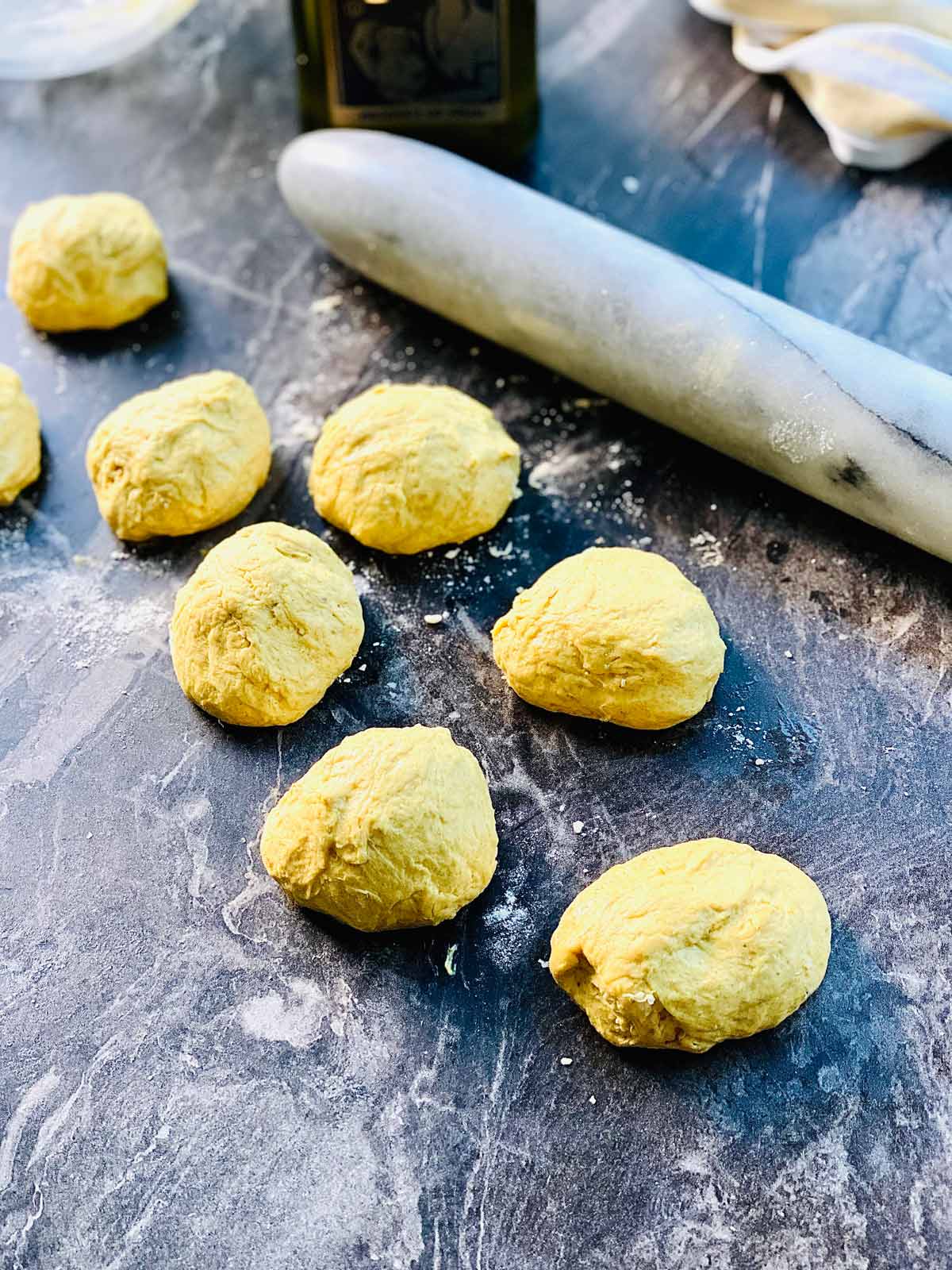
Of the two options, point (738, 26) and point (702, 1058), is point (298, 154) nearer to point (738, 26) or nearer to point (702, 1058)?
point (738, 26)

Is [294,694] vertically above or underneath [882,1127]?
above

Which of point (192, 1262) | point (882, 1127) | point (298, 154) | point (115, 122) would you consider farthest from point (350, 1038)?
point (115, 122)

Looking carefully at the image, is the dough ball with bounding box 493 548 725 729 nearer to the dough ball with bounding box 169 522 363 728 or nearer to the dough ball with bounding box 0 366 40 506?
the dough ball with bounding box 169 522 363 728

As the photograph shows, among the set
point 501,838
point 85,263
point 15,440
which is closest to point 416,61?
point 85,263

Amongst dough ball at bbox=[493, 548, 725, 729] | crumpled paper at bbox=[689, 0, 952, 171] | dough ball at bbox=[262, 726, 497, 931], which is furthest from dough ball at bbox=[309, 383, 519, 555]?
crumpled paper at bbox=[689, 0, 952, 171]

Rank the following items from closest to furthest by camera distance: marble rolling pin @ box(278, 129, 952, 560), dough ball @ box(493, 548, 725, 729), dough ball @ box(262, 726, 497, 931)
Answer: dough ball @ box(262, 726, 497, 931) < dough ball @ box(493, 548, 725, 729) < marble rolling pin @ box(278, 129, 952, 560)

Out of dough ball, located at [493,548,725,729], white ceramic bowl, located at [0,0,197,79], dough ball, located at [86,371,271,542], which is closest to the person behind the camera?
dough ball, located at [493,548,725,729]
